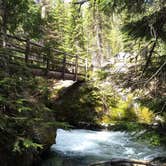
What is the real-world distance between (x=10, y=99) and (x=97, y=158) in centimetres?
538

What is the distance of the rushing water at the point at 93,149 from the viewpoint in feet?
33.2

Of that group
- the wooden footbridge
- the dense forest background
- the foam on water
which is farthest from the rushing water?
the wooden footbridge

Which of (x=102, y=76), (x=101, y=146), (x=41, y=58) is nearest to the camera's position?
(x=102, y=76)

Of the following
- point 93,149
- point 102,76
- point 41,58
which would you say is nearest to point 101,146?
point 93,149

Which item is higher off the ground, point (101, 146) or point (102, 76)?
point (102, 76)

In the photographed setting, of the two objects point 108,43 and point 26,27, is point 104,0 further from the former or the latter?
point 108,43

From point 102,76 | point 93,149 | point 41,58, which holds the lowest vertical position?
point 93,149

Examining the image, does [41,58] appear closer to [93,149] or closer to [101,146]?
[101,146]

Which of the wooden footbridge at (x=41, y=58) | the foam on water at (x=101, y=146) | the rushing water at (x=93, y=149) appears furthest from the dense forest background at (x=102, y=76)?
the foam on water at (x=101, y=146)

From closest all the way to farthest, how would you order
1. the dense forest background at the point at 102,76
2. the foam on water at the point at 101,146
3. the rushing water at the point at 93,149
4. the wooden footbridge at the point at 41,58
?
the dense forest background at the point at 102,76 → the rushing water at the point at 93,149 → the foam on water at the point at 101,146 → the wooden footbridge at the point at 41,58

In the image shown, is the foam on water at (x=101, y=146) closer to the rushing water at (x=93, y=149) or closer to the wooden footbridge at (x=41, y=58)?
the rushing water at (x=93, y=149)

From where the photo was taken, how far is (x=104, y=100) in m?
17.2

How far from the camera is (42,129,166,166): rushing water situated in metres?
10.1

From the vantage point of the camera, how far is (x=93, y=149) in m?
11.7
